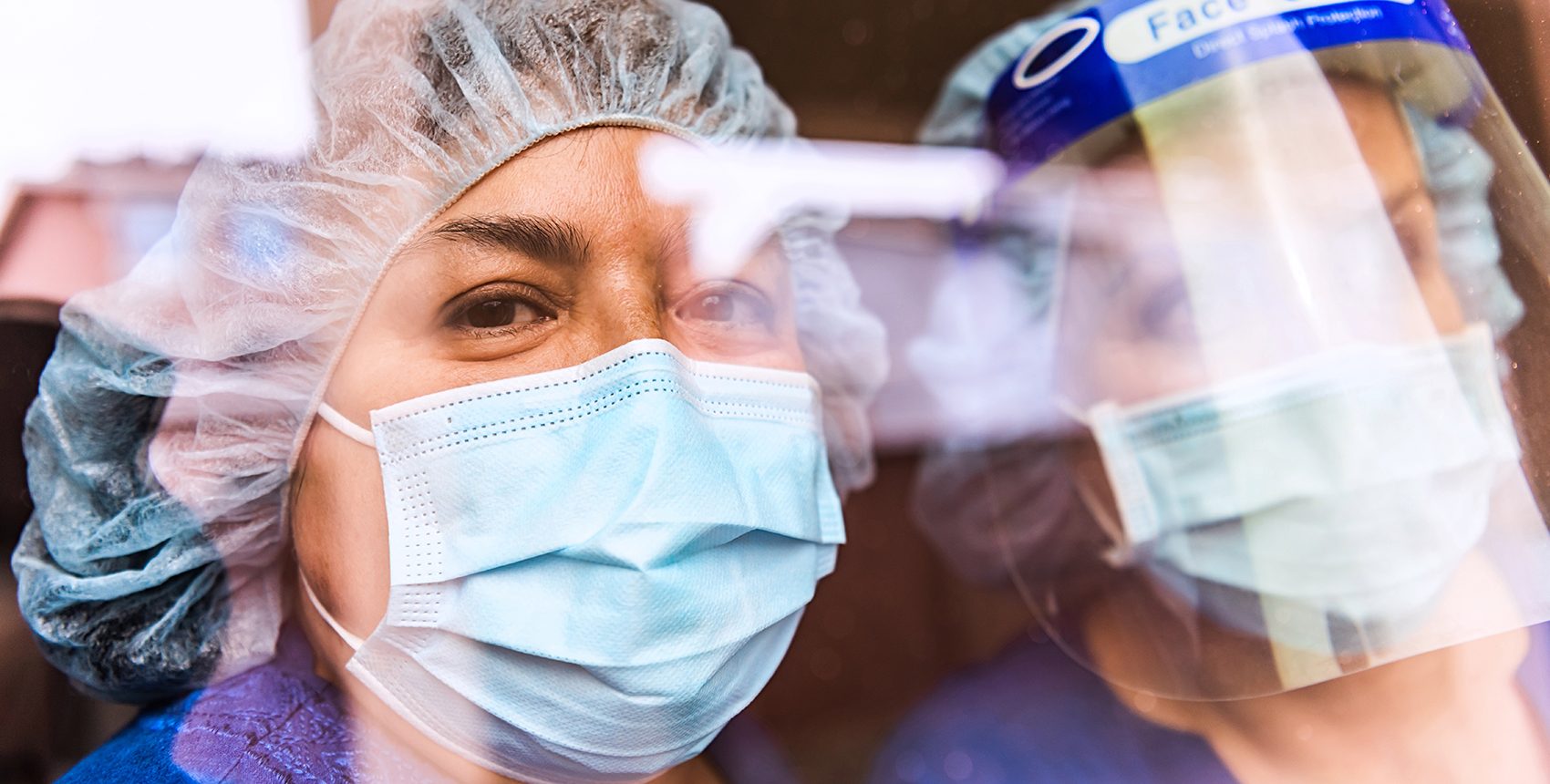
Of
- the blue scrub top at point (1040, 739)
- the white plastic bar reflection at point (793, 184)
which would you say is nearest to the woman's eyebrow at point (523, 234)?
the white plastic bar reflection at point (793, 184)

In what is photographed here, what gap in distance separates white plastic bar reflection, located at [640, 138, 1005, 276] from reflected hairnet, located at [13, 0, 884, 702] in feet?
0.27

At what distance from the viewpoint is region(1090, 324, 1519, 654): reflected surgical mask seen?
40.0 inches

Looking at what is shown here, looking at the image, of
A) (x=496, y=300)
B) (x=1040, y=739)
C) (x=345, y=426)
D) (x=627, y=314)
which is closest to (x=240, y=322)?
(x=345, y=426)

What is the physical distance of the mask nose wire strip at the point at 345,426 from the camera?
0.86m

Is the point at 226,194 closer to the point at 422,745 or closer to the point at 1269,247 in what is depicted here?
the point at 422,745

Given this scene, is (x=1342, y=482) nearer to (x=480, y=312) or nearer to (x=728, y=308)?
(x=728, y=308)

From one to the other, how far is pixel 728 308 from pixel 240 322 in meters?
0.53

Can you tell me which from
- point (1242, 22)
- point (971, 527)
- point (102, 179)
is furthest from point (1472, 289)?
point (102, 179)

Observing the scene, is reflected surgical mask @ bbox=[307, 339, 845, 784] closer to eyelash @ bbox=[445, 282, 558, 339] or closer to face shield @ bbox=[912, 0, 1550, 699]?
eyelash @ bbox=[445, 282, 558, 339]

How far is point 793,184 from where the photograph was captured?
1.20 m

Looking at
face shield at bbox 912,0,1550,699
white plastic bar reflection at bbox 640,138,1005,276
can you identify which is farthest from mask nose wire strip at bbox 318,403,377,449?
face shield at bbox 912,0,1550,699

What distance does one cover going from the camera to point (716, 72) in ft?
3.59

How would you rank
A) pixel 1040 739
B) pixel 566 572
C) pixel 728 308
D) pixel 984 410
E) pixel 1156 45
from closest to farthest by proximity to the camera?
pixel 566 572 < pixel 728 308 < pixel 1156 45 < pixel 1040 739 < pixel 984 410

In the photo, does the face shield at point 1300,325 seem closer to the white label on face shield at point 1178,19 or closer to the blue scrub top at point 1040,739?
the white label on face shield at point 1178,19
